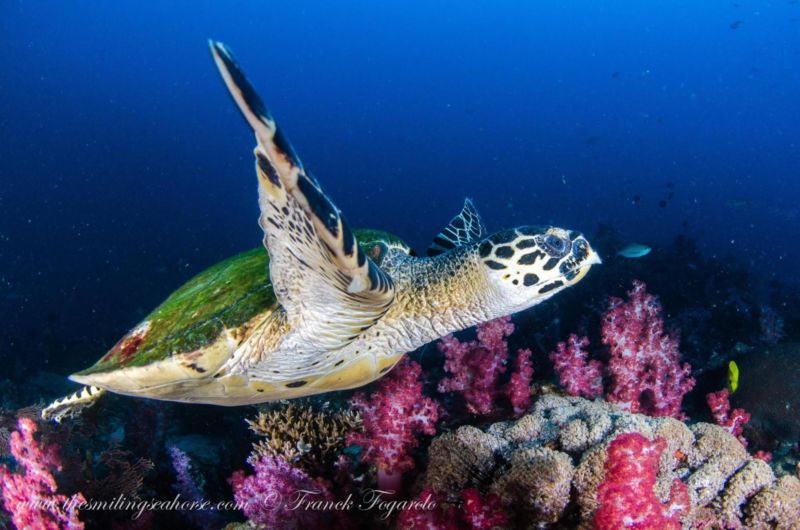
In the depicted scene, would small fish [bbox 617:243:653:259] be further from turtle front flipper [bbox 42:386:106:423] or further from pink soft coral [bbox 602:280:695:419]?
turtle front flipper [bbox 42:386:106:423]

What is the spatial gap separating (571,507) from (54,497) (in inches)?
108

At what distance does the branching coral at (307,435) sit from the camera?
8.58 feet

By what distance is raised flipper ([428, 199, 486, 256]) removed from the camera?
342 centimetres

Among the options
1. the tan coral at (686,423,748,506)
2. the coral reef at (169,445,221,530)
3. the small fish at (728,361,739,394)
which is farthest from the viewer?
the small fish at (728,361,739,394)

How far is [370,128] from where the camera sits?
85.5 m

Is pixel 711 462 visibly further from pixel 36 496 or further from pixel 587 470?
pixel 36 496

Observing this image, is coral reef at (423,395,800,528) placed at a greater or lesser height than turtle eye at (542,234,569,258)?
lesser


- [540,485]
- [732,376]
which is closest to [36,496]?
[540,485]

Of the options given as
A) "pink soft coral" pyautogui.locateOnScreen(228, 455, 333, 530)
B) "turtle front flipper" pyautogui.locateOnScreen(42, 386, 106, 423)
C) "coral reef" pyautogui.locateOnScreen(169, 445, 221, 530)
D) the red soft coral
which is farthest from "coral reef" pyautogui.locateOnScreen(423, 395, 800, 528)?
"turtle front flipper" pyautogui.locateOnScreen(42, 386, 106, 423)

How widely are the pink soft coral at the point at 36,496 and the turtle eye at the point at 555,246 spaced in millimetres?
2905

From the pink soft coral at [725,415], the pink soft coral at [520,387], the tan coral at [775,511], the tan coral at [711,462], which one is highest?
the pink soft coral at [520,387]

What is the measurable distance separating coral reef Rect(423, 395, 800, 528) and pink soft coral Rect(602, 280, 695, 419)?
979mm

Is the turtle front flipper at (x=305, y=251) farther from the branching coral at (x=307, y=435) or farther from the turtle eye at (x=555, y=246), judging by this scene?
the turtle eye at (x=555, y=246)

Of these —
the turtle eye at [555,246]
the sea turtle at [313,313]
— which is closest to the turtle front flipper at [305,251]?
the sea turtle at [313,313]
